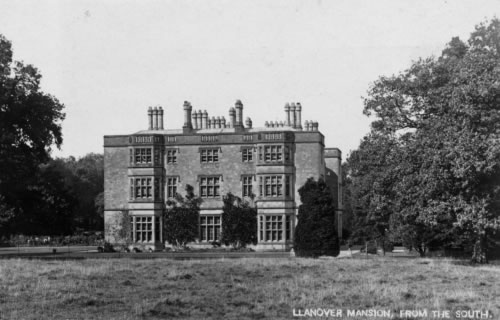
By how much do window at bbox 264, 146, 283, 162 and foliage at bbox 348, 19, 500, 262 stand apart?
14472 mm

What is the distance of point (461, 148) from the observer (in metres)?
24.7

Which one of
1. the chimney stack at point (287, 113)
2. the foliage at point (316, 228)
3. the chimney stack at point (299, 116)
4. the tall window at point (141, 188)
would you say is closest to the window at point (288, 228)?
the chimney stack at point (299, 116)

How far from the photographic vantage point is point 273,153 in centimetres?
4909

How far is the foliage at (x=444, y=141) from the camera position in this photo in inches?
990

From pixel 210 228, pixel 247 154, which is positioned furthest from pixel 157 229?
pixel 247 154

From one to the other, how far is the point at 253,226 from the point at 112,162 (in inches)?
461

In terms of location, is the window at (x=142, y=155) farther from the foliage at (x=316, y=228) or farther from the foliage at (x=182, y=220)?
the foliage at (x=316, y=228)

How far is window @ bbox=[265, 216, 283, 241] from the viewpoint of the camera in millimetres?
48281

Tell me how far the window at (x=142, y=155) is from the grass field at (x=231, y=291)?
25247 millimetres

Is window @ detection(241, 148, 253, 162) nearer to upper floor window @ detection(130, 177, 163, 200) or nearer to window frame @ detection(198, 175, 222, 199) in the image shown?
window frame @ detection(198, 175, 222, 199)

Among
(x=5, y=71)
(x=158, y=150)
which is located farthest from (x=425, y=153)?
(x=158, y=150)

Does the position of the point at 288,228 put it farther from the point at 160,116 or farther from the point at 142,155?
the point at 160,116

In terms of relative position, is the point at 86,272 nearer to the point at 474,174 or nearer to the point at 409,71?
the point at 474,174

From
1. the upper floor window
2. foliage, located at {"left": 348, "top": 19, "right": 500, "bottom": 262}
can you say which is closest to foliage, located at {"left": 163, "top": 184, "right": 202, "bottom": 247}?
the upper floor window
